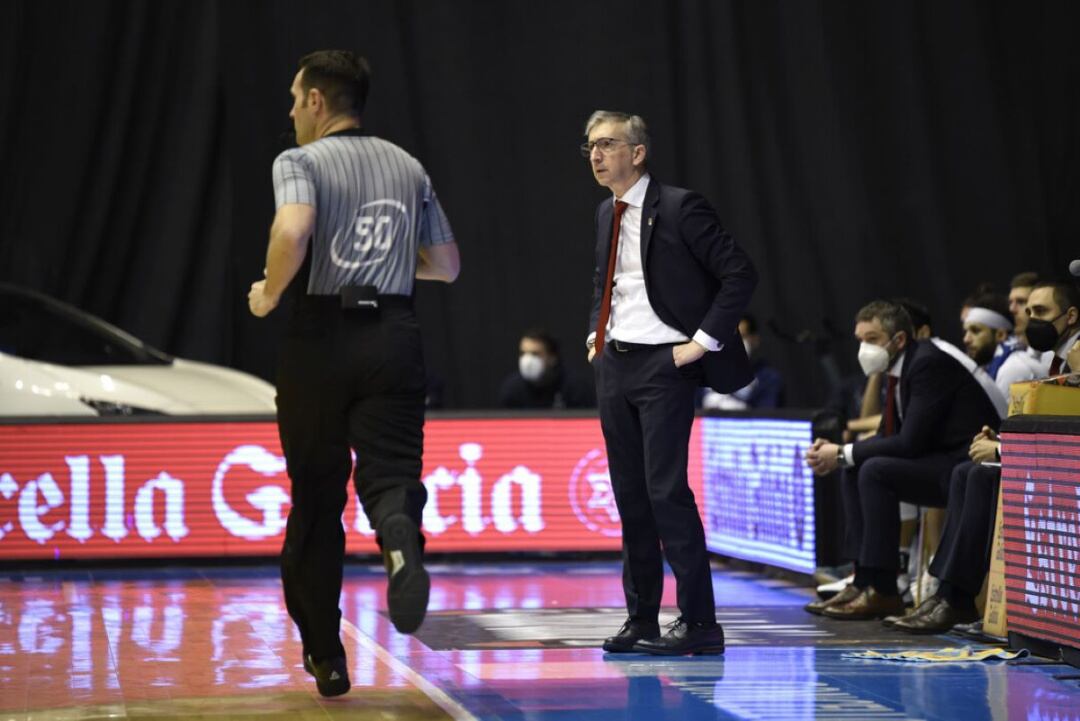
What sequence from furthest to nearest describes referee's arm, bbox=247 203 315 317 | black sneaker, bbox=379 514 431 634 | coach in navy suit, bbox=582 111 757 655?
coach in navy suit, bbox=582 111 757 655, referee's arm, bbox=247 203 315 317, black sneaker, bbox=379 514 431 634

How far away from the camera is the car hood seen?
400 inches

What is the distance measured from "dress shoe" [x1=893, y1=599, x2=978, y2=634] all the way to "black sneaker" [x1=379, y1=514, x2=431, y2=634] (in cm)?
263

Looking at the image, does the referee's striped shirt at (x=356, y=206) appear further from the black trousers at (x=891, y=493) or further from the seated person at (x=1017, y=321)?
the seated person at (x=1017, y=321)

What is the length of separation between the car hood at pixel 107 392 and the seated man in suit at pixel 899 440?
407 cm

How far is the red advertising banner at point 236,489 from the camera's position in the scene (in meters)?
9.69

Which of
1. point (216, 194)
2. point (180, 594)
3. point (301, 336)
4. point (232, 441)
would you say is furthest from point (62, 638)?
point (216, 194)

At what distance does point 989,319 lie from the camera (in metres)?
8.34

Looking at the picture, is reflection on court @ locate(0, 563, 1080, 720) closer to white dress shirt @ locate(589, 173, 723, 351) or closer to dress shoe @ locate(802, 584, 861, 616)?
dress shoe @ locate(802, 584, 861, 616)

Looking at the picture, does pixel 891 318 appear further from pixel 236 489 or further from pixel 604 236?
pixel 236 489

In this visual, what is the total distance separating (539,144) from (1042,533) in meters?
7.95

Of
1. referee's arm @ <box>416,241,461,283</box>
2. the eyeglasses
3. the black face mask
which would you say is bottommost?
the black face mask

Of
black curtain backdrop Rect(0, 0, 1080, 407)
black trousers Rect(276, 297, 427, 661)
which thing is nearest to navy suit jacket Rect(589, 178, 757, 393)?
black trousers Rect(276, 297, 427, 661)

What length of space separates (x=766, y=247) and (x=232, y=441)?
4.89m

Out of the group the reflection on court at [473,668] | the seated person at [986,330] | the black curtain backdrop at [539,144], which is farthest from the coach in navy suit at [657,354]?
the black curtain backdrop at [539,144]
